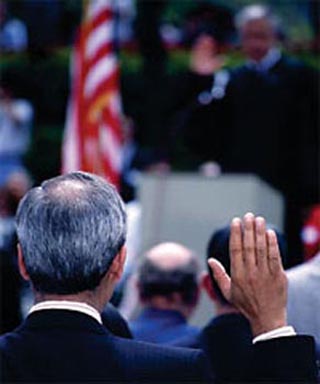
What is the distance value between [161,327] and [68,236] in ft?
5.59

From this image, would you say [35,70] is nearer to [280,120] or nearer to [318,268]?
[280,120]

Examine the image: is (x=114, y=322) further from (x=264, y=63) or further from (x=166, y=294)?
(x=264, y=63)

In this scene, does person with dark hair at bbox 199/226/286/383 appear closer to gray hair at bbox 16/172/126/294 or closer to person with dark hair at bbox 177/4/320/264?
gray hair at bbox 16/172/126/294

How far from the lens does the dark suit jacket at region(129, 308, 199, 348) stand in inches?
178

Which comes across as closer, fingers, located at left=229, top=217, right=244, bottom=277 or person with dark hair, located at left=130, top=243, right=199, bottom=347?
fingers, located at left=229, top=217, right=244, bottom=277

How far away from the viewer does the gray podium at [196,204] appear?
7.09 m

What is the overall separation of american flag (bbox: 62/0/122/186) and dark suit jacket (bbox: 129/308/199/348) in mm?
4429

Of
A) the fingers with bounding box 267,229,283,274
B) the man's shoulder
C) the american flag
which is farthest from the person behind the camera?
the american flag

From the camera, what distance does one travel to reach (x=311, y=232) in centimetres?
684

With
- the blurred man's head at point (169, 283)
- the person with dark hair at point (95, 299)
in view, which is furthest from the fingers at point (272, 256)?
the blurred man's head at point (169, 283)

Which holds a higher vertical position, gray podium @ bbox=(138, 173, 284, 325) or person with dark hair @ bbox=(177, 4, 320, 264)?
person with dark hair @ bbox=(177, 4, 320, 264)

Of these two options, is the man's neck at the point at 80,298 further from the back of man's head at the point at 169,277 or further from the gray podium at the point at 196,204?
the gray podium at the point at 196,204

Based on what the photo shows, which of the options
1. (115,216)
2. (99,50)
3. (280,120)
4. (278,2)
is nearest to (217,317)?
(115,216)

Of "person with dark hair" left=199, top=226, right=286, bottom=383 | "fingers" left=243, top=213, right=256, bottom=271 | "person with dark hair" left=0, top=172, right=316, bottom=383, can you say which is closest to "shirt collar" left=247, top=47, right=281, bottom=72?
"person with dark hair" left=199, top=226, right=286, bottom=383
